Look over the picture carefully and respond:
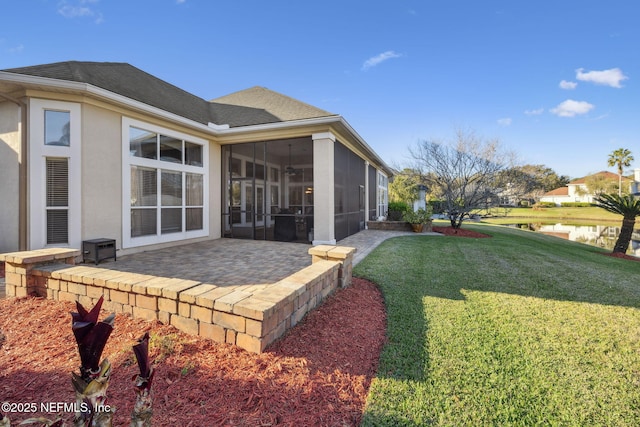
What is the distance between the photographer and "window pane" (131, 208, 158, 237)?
23.6 ft

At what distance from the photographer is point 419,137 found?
13.3 metres

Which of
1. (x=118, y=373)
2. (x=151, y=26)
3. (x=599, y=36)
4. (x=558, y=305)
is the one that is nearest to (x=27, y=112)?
(x=151, y=26)

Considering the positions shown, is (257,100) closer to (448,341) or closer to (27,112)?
(27,112)

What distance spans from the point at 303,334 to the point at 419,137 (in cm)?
1256

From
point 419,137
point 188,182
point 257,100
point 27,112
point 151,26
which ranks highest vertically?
point 151,26

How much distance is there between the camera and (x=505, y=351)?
2.82 m

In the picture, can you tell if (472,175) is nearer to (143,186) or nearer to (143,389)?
(143,186)

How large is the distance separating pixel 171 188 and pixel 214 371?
7.12 metres

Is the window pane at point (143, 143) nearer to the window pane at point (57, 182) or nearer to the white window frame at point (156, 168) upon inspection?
the white window frame at point (156, 168)

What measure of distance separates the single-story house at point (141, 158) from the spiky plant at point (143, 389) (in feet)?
21.8

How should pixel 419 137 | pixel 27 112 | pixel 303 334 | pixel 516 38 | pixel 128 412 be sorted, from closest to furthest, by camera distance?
pixel 128 412 < pixel 303 334 < pixel 27 112 < pixel 516 38 < pixel 419 137

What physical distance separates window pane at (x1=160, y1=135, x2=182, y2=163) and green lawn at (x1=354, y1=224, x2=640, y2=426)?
6373 mm

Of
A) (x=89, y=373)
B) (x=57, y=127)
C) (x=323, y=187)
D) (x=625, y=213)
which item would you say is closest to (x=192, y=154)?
(x=57, y=127)

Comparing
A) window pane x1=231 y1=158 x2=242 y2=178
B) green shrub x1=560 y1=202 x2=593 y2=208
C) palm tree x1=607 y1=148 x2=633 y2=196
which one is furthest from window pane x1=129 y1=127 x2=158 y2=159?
palm tree x1=607 y1=148 x2=633 y2=196
